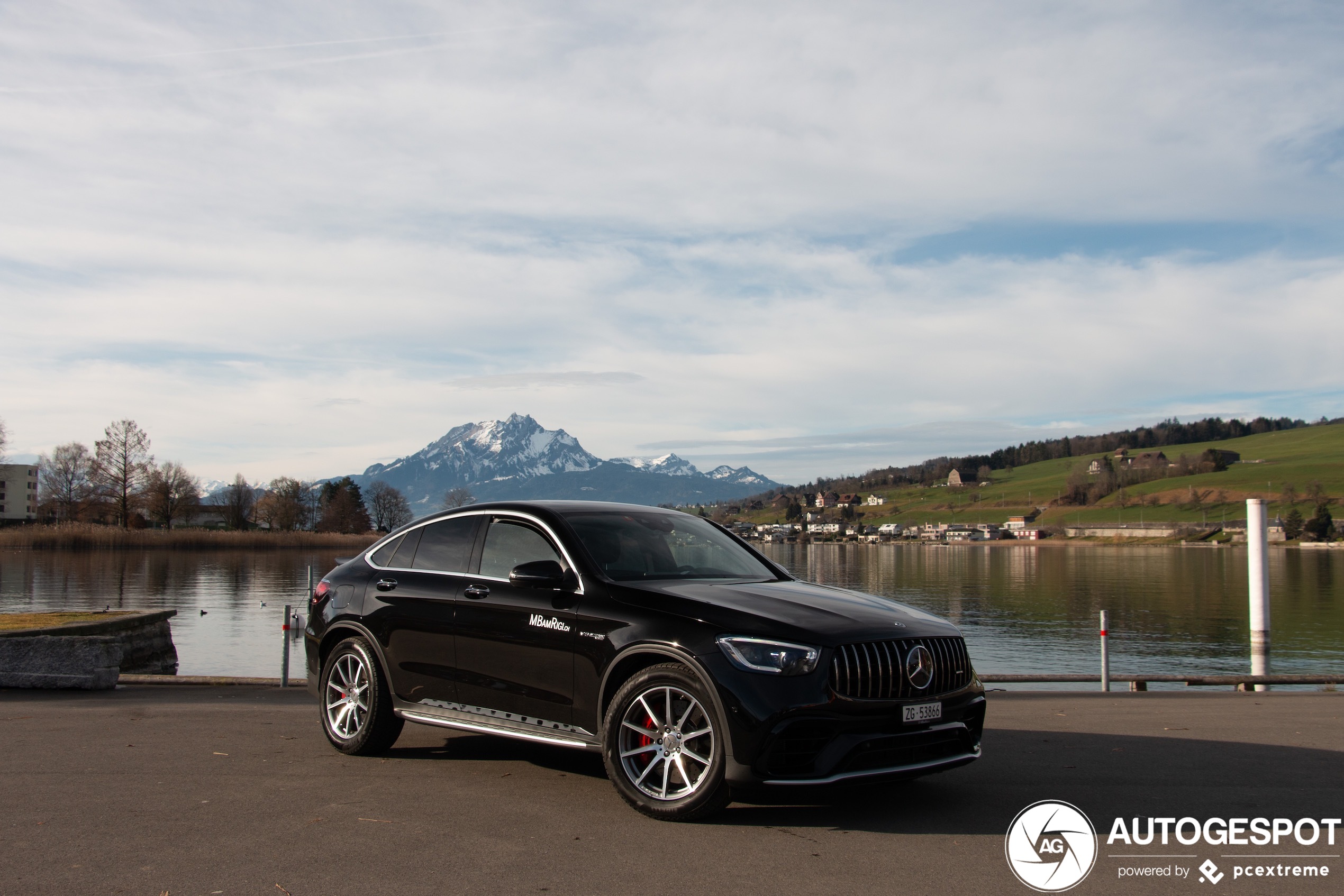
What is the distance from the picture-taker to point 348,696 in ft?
24.8

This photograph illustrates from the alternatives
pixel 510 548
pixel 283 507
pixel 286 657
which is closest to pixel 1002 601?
pixel 286 657

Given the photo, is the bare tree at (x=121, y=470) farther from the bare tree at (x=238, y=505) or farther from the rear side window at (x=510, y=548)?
the rear side window at (x=510, y=548)

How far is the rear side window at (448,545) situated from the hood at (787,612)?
159 centimetres

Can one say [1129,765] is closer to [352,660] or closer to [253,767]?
[352,660]

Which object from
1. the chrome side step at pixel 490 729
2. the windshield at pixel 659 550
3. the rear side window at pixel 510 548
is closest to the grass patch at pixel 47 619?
the chrome side step at pixel 490 729

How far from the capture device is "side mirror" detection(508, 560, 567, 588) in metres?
6.25

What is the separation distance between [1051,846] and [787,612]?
178cm

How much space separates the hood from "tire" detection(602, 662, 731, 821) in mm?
372

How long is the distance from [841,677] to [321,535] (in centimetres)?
11251

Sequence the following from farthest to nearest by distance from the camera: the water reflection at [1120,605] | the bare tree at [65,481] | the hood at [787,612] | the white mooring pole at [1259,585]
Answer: the bare tree at [65,481] → the water reflection at [1120,605] → the white mooring pole at [1259,585] → the hood at [787,612]

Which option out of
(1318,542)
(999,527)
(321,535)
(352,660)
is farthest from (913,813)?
(999,527)

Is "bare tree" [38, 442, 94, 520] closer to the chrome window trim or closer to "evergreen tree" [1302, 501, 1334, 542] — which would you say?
the chrome window trim

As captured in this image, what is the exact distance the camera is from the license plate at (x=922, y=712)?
5.55 meters

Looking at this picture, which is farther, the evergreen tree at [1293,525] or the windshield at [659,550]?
the evergreen tree at [1293,525]
